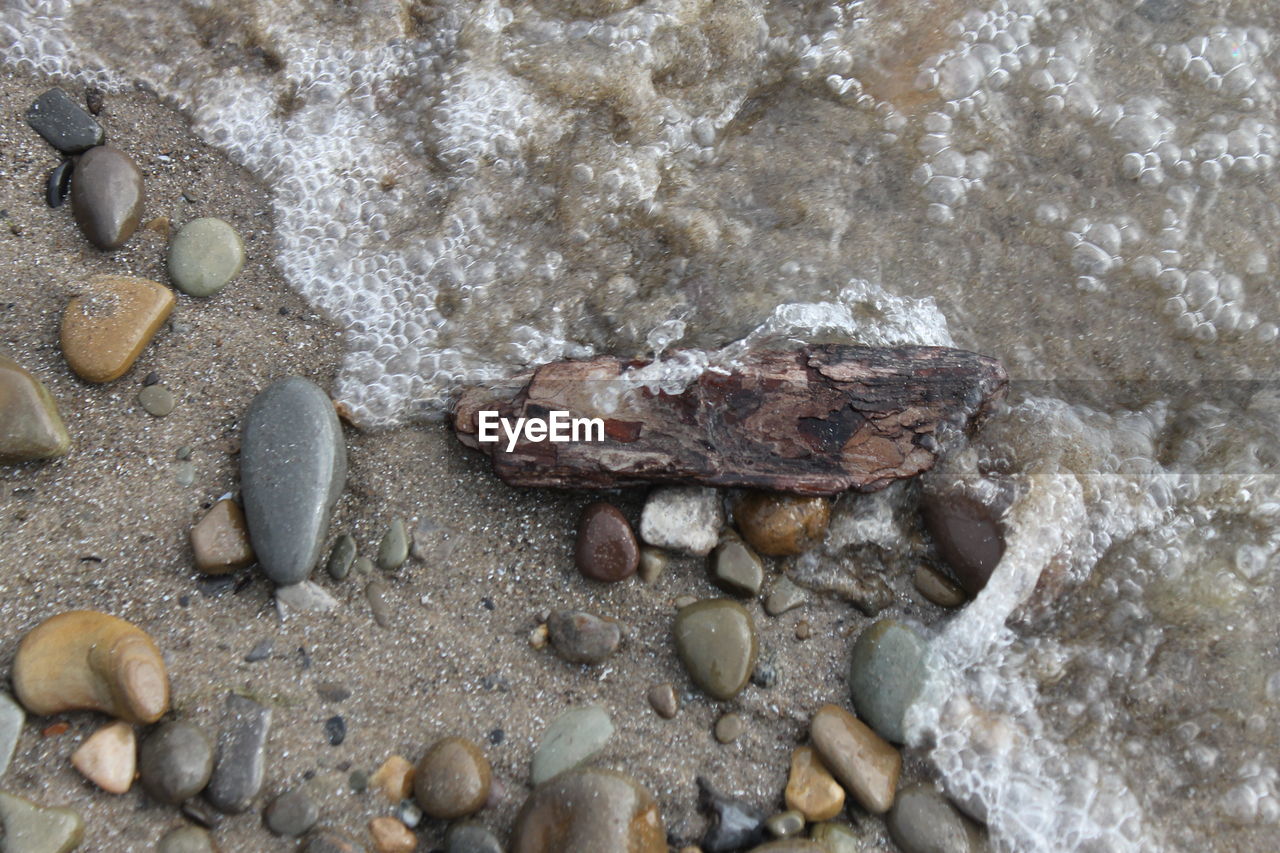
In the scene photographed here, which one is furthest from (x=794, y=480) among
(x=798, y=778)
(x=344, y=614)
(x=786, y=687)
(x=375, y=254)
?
(x=375, y=254)

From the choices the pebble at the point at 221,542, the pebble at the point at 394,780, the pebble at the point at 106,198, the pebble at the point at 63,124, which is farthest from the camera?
the pebble at the point at 63,124

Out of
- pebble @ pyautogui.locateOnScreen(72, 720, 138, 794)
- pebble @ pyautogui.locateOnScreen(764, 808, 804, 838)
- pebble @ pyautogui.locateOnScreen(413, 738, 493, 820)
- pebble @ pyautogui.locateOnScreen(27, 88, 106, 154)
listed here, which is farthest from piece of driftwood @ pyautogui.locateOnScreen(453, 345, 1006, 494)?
pebble @ pyautogui.locateOnScreen(27, 88, 106, 154)

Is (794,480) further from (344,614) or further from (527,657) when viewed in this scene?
(344,614)

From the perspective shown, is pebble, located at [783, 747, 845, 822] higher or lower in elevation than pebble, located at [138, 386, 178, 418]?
lower

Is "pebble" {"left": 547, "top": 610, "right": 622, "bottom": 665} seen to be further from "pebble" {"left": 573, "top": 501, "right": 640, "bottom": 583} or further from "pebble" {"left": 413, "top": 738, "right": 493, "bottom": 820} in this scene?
"pebble" {"left": 413, "top": 738, "right": 493, "bottom": 820}

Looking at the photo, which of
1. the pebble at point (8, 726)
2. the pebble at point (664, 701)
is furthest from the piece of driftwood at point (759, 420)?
the pebble at point (8, 726)

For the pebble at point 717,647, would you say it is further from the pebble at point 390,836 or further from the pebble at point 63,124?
the pebble at point 63,124
